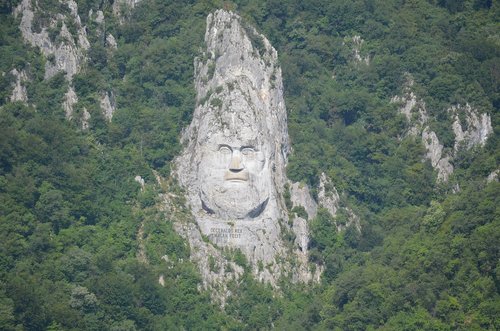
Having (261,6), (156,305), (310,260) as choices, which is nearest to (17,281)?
(156,305)

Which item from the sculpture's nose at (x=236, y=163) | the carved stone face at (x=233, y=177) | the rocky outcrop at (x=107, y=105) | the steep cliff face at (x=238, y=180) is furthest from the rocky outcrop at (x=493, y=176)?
the rocky outcrop at (x=107, y=105)

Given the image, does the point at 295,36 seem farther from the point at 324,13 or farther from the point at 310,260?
the point at 310,260

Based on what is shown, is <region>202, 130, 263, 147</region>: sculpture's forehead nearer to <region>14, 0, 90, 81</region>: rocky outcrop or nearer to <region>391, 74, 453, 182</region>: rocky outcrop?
<region>14, 0, 90, 81</region>: rocky outcrop

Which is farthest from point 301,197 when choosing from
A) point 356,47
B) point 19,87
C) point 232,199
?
point 19,87

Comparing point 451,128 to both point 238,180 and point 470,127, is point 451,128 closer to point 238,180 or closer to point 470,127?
point 470,127

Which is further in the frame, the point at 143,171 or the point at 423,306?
the point at 143,171

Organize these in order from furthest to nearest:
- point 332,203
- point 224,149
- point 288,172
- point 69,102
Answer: point 69,102 → point 332,203 → point 288,172 → point 224,149
